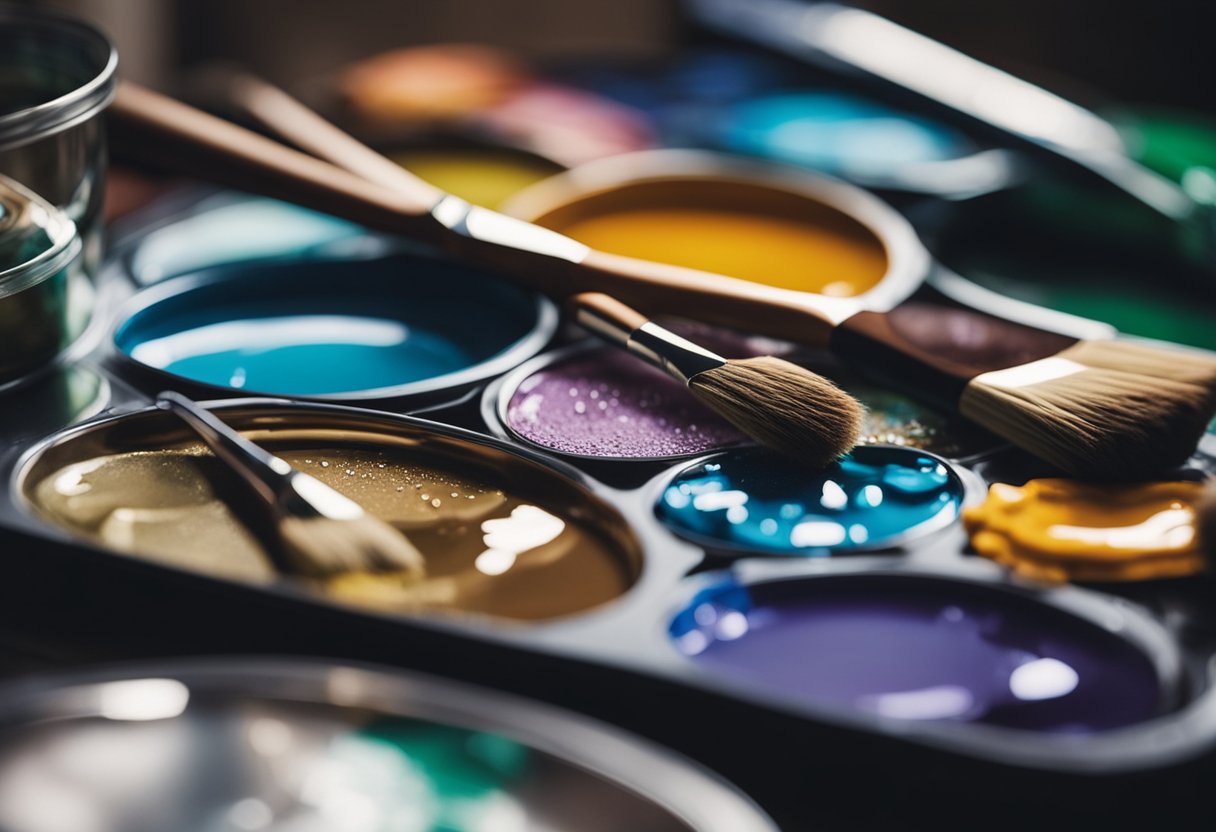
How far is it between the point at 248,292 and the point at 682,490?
470mm

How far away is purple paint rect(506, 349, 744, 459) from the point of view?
930 millimetres

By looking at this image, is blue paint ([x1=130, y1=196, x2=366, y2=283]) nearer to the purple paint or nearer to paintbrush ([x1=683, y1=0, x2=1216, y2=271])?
the purple paint

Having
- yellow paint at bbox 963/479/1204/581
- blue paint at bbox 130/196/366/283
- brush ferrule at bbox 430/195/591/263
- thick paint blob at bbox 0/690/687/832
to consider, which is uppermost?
yellow paint at bbox 963/479/1204/581

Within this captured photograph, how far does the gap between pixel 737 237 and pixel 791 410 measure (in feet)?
1.49

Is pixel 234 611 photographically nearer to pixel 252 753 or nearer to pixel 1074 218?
pixel 252 753

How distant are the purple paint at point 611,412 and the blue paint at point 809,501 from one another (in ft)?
0.14

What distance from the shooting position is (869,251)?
4.05 ft

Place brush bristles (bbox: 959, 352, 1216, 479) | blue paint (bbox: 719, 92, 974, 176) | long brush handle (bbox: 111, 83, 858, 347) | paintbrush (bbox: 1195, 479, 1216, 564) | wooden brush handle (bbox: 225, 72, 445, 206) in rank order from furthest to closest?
blue paint (bbox: 719, 92, 974, 176) → wooden brush handle (bbox: 225, 72, 445, 206) → long brush handle (bbox: 111, 83, 858, 347) → brush bristles (bbox: 959, 352, 1216, 479) → paintbrush (bbox: 1195, 479, 1216, 564)

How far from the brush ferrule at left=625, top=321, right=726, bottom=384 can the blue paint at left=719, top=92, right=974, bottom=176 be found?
0.49 metres

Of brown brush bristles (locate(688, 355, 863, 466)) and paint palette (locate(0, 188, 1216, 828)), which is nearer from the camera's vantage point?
paint palette (locate(0, 188, 1216, 828))

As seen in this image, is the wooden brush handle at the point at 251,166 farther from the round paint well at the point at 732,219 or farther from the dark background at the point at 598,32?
the dark background at the point at 598,32

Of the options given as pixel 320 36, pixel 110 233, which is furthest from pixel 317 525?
pixel 320 36

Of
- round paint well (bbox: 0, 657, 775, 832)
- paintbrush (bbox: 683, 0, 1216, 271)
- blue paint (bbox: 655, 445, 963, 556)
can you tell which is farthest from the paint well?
round paint well (bbox: 0, 657, 775, 832)

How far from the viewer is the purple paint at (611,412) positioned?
930 millimetres
